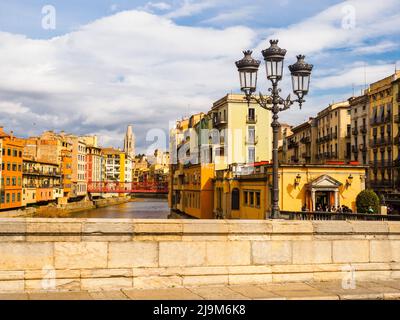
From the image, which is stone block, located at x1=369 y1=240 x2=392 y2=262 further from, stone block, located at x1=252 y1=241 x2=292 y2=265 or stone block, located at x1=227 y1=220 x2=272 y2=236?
stone block, located at x1=227 y1=220 x2=272 y2=236

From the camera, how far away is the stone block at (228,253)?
9695 millimetres

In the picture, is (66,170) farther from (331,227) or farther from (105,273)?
(105,273)

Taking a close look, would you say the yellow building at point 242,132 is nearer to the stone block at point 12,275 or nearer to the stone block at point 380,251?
the stone block at point 380,251

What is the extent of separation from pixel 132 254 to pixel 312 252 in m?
3.57

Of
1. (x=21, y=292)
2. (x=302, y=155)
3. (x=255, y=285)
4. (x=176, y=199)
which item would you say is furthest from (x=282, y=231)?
(x=302, y=155)

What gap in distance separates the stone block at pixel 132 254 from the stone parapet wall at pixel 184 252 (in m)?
0.02

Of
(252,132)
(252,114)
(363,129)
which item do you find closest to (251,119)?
(252,114)

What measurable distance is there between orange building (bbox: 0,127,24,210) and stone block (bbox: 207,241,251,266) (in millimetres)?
65042

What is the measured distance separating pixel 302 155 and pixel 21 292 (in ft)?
258

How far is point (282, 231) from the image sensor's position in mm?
10141

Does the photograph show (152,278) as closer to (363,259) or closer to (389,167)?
(363,259)

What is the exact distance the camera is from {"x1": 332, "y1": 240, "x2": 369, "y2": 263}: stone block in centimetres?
1043

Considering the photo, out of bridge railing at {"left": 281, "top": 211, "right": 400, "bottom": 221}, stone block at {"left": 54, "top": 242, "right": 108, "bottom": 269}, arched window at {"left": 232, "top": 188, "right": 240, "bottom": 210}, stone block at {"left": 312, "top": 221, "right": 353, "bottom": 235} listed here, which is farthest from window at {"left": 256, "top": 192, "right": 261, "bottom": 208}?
stone block at {"left": 54, "top": 242, "right": 108, "bottom": 269}

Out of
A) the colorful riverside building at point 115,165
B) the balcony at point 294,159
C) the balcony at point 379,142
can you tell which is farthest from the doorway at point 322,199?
the colorful riverside building at point 115,165
